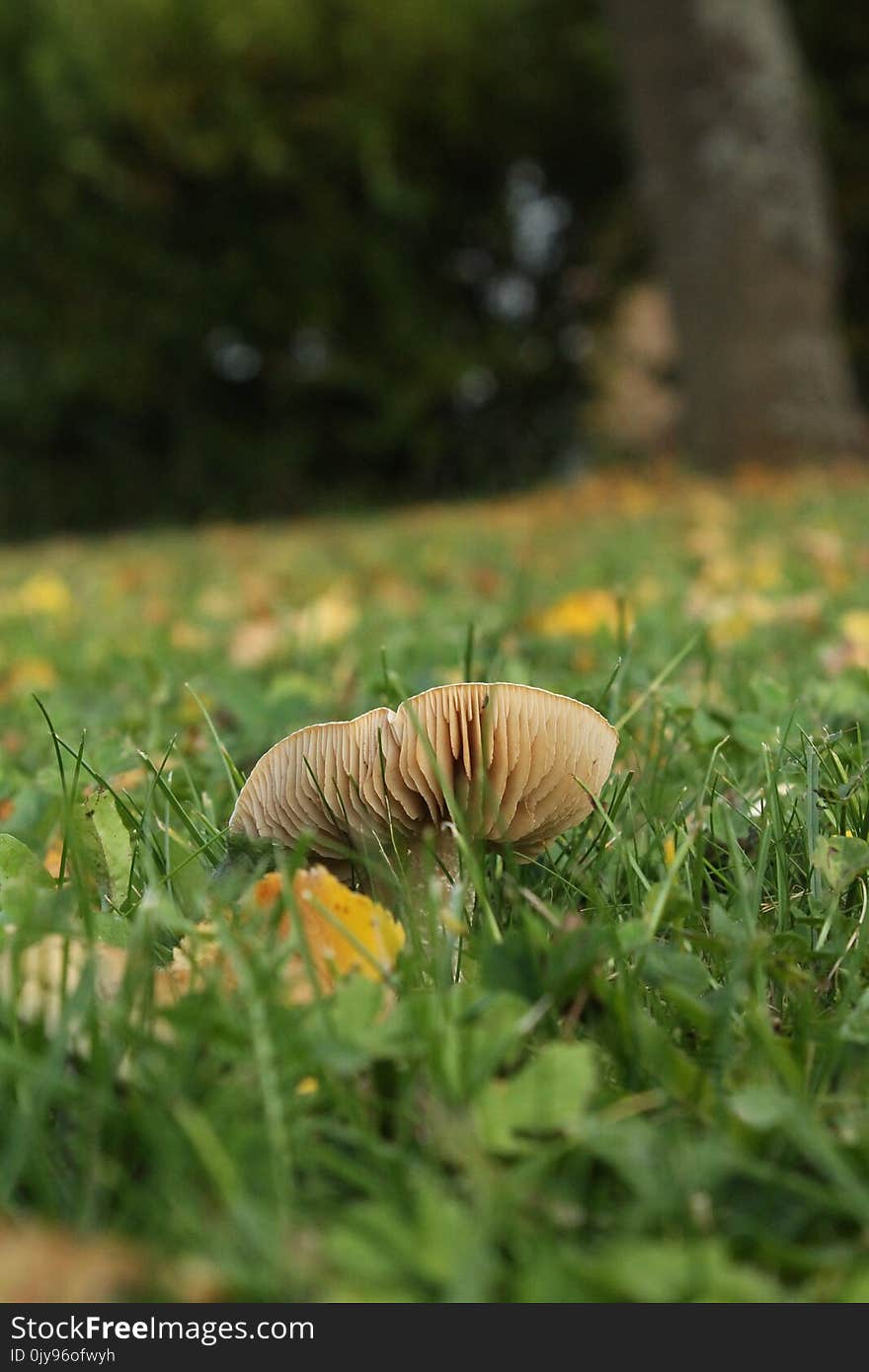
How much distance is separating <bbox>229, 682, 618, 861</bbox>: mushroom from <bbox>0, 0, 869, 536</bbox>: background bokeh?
8521mm

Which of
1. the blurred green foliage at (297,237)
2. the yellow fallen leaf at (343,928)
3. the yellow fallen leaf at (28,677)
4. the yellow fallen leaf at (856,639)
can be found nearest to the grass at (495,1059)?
the yellow fallen leaf at (343,928)

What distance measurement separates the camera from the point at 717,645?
241 cm

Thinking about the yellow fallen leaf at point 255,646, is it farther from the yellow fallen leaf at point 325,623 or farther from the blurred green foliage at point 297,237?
the blurred green foliage at point 297,237

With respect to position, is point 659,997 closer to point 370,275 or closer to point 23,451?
point 370,275

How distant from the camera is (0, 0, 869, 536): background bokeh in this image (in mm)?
8820

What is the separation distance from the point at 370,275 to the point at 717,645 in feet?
25.6

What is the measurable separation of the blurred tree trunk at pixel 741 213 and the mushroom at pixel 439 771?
22.4 feet

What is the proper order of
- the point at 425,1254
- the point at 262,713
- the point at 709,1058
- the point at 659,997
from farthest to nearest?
the point at 262,713 < the point at 659,997 < the point at 709,1058 < the point at 425,1254

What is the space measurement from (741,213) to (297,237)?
3682mm

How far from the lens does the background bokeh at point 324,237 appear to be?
8.82 meters

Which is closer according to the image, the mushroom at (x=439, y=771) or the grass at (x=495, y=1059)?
the grass at (x=495, y=1059)

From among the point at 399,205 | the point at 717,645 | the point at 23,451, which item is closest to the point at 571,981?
the point at 717,645

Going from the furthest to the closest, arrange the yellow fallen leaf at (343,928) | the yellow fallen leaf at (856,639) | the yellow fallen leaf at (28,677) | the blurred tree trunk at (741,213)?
1. the blurred tree trunk at (741,213)
2. the yellow fallen leaf at (28,677)
3. the yellow fallen leaf at (856,639)
4. the yellow fallen leaf at (343,928)

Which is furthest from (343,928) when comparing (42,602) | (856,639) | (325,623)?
(42,602)
